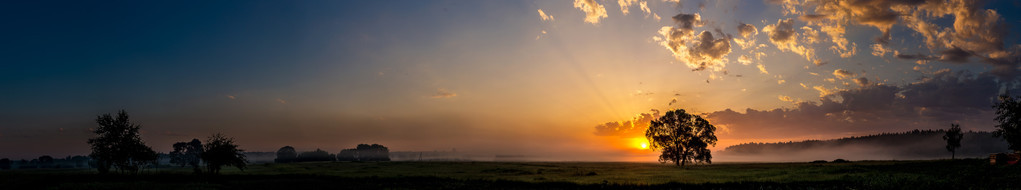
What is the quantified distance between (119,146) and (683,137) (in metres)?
107

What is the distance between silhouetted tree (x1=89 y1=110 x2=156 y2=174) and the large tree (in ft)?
328

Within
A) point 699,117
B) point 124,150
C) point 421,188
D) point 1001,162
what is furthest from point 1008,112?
point 124,150

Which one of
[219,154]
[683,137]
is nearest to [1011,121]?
[683,137]

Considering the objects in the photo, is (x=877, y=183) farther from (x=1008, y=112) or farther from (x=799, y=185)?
(x=1008, y=112)

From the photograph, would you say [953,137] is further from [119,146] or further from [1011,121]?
[119,146]

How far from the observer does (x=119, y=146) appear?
7781 centimetres

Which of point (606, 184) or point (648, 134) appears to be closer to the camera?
point (606, 184)

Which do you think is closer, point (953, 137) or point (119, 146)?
point (119, 146)

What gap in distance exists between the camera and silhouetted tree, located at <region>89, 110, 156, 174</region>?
3024 inches

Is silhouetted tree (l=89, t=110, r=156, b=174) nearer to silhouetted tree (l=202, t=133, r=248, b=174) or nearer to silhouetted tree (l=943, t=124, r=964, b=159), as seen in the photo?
silhouetted tree (l=202, t=133, r=248, b=174)

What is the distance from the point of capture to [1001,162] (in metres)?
49.7

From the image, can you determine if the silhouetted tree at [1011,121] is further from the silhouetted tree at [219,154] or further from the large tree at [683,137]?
the silhouetted tree at [219,154]

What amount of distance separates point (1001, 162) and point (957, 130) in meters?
91.2

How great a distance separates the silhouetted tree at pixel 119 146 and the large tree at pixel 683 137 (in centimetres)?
10005
